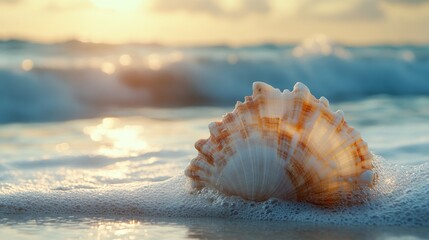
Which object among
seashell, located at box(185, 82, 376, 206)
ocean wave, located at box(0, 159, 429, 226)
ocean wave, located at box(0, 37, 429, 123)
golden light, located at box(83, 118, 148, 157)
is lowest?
ocean wave, located at box(0, 159, 429, 226)

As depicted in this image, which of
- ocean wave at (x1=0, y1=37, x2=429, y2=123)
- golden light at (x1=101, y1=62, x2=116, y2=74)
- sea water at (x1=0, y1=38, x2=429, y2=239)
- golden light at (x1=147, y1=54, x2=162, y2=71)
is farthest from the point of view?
golden light at (x1=147, y1=54, x2=162, y2=71)

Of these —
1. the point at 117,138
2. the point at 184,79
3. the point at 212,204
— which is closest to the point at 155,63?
the point at 184,79

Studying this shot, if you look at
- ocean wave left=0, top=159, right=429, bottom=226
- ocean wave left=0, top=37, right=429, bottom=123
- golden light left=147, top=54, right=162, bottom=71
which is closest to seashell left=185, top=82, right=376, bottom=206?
ocean wave left=0, top=159, right=429, bottom=226

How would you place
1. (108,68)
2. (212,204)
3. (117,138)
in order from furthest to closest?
(108,68) → (117,138) → (212,204)

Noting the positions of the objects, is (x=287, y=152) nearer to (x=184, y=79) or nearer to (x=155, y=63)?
(x=184, y=79)

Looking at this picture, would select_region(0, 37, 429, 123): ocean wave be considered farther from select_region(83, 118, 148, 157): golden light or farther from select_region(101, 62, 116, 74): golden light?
select_region(83, 118, 148, 157): golden light

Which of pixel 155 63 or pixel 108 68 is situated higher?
pixel 155 63
